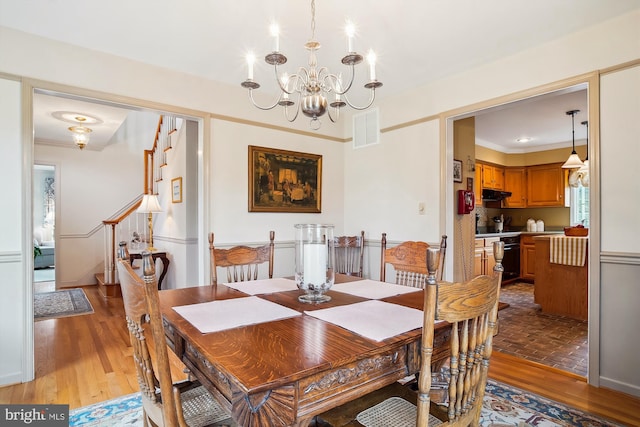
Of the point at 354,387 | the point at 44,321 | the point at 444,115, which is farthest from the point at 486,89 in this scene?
the point at 44,321

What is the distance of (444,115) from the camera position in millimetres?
3193

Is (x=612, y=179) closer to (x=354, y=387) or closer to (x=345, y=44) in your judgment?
(x=345, y=44)

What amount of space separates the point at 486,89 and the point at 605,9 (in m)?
0.88

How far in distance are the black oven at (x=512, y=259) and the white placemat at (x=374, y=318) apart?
5310 millimetres

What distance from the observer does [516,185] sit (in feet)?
21.7

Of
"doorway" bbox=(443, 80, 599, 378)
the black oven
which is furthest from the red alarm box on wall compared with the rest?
the black oven

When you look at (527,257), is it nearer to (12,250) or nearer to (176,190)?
(176,190)

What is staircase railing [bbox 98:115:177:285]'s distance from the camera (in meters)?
5.01

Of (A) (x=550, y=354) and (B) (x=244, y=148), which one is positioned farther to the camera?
(B) (x=244, y=148)

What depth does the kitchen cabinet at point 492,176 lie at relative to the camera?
6.06 m

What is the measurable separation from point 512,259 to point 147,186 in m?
6.53

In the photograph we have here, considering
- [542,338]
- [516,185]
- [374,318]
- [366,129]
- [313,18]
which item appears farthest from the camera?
[516,185]

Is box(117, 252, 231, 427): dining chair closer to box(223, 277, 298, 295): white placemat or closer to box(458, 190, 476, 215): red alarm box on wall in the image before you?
box(223, 277, 298, 295): white placemat

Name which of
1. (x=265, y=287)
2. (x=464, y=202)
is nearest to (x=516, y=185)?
(x=464, y=202)
